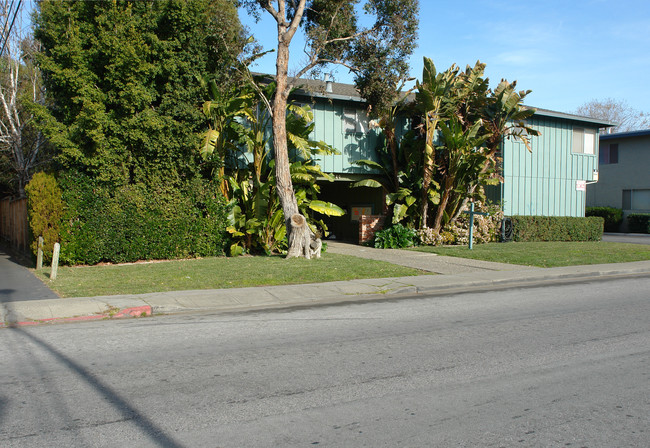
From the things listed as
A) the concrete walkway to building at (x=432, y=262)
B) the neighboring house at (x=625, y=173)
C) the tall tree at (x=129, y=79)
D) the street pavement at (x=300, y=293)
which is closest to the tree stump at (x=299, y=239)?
the concrete walkway to building at (x=432, y=262)

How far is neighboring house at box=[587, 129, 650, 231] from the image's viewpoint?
33.4 m

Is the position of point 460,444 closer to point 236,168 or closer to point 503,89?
point 236,168

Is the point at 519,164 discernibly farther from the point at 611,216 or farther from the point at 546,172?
the point at 611,216

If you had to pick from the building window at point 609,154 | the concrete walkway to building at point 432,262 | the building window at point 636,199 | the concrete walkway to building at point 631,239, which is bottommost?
A: the concrete walkway to building at point 432,262

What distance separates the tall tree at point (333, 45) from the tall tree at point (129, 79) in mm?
1591

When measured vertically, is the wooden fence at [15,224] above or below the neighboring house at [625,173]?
below

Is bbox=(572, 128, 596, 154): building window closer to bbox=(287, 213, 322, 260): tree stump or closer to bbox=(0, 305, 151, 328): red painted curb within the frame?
bbox=(287, 213, 322, 260): tree stump

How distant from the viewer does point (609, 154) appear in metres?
35.2

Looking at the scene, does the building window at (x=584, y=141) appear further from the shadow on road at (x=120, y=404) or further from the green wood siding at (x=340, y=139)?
the shadow on road at (x=120, y=404)

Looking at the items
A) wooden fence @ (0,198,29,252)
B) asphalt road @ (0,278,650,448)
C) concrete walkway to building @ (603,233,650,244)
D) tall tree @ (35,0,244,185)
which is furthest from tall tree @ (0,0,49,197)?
concrete walkway to building @ (603,233,650,244)

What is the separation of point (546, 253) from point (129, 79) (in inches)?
550

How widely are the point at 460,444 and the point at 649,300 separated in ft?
25.6

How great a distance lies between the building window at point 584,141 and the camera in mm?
25141

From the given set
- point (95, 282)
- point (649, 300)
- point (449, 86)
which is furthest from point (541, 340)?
point (449, 86)
